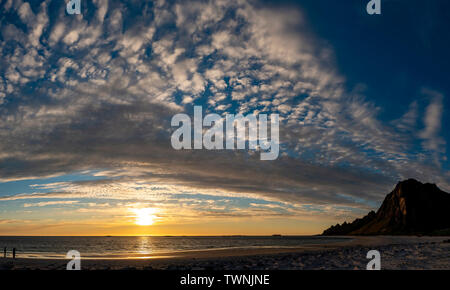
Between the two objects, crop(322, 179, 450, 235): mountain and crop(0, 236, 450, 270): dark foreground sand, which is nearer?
crop(0, 236, 450, 270): dark foreground sand

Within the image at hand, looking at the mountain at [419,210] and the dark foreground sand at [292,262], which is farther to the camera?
the mountain at [419,210]

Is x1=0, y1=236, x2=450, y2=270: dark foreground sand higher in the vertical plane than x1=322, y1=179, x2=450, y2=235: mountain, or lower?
higher

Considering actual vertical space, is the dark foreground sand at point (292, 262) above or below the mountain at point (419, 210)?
above

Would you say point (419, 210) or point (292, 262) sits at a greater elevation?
point (292, 262)

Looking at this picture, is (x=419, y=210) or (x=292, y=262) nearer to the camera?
(x=292, y=262)
